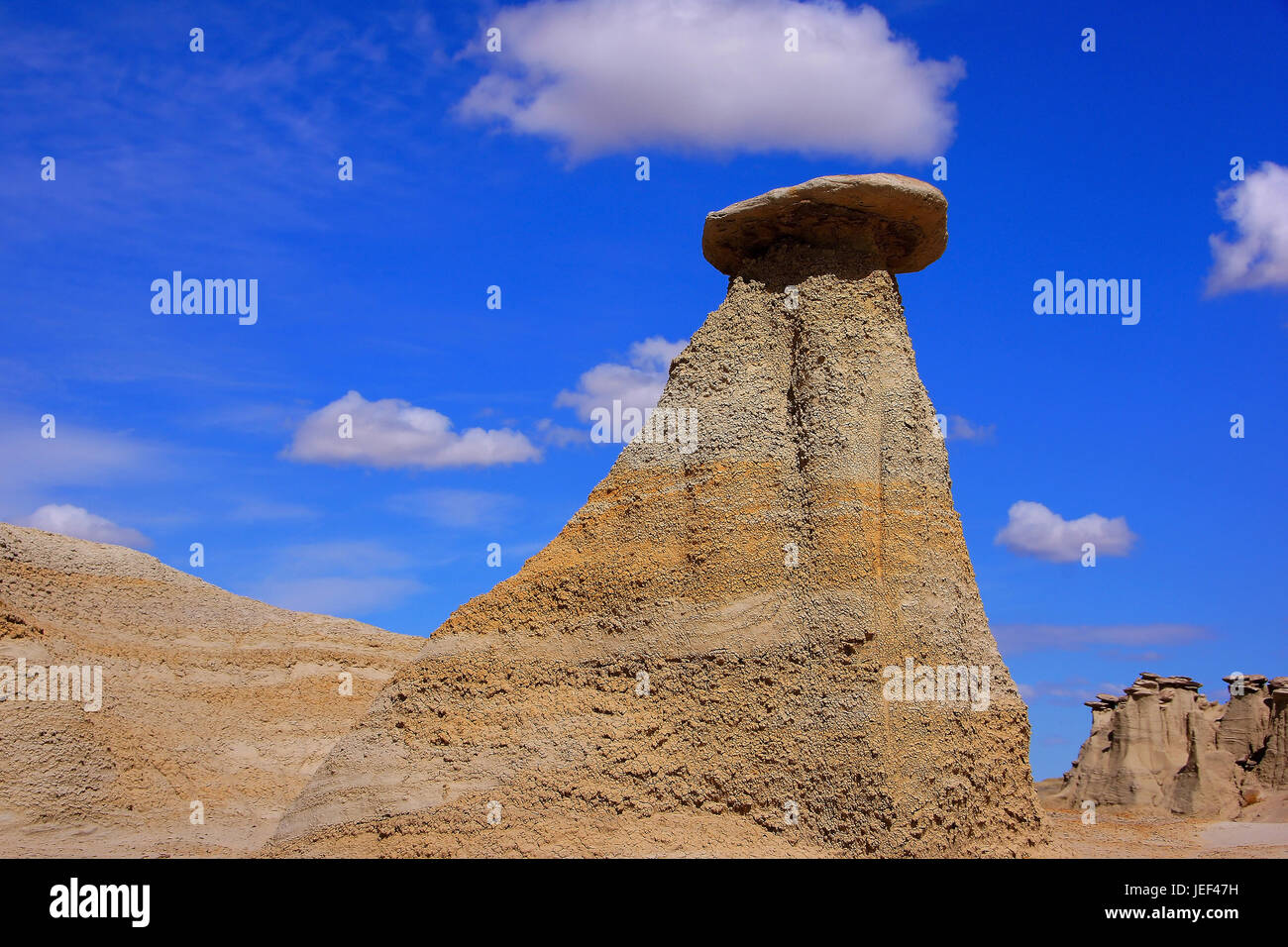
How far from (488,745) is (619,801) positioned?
156 cm

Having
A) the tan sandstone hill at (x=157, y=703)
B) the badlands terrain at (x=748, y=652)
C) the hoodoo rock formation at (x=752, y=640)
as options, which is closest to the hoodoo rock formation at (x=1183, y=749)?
the badlands terrain at (x=748, y=652)

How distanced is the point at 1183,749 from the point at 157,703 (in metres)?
26.7

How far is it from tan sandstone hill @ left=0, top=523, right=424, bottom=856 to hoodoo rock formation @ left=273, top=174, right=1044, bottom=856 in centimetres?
400

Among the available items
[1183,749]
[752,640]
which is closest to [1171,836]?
[1183,749]

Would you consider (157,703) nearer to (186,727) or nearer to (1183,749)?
(186,727)

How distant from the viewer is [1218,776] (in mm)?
29062

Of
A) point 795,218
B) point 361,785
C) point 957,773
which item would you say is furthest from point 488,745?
point 795,218

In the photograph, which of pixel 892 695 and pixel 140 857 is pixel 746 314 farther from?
pixel 140 857

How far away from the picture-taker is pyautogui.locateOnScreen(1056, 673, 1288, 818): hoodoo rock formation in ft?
93.2

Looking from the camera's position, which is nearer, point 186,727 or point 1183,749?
point 186,727

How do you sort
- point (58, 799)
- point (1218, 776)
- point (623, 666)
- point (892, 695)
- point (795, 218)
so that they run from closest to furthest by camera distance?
point (892, 695)
point (623, 666)
point (795, 218)
point (58, 799)
point (1218, 776)

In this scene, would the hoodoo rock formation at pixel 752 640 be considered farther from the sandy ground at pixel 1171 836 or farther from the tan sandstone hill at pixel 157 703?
the tan sandstone hill at pixel 157 703

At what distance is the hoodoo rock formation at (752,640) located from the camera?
10.3m

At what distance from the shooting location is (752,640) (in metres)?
10.9
